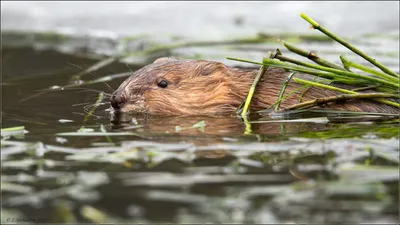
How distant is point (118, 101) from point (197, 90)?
66cm

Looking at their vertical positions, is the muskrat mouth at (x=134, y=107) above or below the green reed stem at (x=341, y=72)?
below

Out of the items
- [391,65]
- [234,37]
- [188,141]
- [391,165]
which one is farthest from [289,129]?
[234,37]

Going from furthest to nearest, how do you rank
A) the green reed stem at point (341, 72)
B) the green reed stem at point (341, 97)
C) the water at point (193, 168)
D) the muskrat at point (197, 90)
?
the muskrat at point (197, 90), the green reed stem at point (341, 97), the green reed stem at point (341, 72), the water at point (193, 168)

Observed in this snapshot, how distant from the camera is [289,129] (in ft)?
17.9

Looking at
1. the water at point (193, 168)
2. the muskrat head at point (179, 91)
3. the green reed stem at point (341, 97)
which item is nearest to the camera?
the water at point (193, 168)

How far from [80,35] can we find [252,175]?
8459mm

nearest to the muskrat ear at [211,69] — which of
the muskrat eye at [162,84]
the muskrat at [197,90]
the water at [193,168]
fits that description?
the muskrat at [197,90]

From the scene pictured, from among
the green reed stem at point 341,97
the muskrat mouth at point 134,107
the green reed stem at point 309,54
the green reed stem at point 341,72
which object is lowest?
the muskrat mouth at point 134,107

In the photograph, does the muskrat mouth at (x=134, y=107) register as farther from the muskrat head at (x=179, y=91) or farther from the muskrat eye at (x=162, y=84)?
the muskrat eye at (x=162, y=84)

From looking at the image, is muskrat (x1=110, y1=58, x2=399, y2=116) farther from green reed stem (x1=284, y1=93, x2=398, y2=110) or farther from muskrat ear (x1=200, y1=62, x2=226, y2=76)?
green reed stem (x1=284, y1=93, x2=398, y2=110)

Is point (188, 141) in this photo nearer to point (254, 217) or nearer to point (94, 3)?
point (254, 217)

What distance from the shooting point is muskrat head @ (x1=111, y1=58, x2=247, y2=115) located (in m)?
6.33

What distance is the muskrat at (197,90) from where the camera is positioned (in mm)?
6203

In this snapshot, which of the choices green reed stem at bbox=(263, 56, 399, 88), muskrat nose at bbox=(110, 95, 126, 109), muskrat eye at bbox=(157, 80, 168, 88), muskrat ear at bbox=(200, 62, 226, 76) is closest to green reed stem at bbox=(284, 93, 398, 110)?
green reed stem at bbox=(263, 56, 399, 88)
